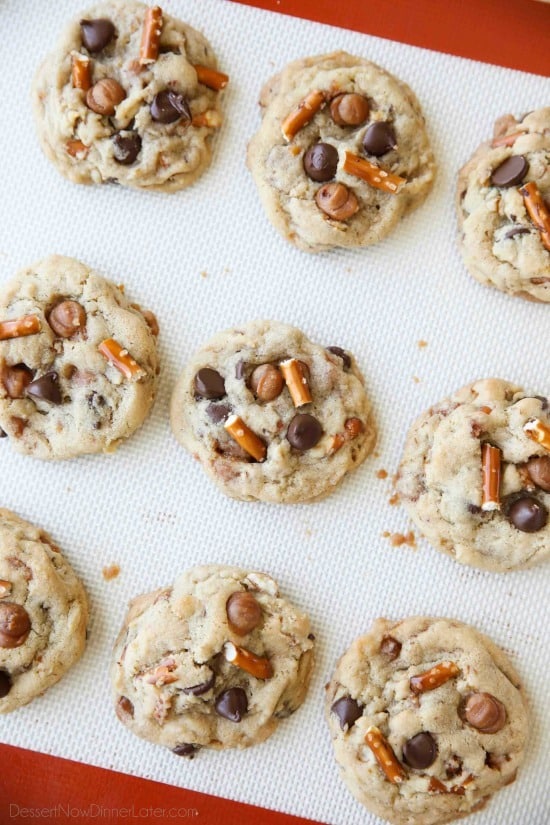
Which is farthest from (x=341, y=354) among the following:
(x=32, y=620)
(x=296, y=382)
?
(x=32, y=620)

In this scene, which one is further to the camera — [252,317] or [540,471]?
[252,317]

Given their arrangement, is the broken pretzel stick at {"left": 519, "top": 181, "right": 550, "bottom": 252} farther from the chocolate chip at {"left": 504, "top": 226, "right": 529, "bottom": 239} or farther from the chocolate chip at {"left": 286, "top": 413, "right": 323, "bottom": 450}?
the chocolate chip at {"left": 286, "top": 413, "right": 323, "bottom": 450}

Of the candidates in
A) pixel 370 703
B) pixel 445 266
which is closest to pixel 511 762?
pixel 370 703

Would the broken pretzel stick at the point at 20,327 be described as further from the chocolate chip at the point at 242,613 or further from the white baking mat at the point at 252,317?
the chocolate chip at the point at 242,613

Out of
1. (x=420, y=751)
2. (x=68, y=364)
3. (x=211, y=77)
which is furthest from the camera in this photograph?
(x=211, y=77)

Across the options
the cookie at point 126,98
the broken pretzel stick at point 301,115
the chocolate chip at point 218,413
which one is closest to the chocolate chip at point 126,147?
the cookie at point 126,98

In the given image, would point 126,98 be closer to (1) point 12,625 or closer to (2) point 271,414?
(2) point 271,414

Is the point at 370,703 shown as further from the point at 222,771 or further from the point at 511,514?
the point at 511,514
